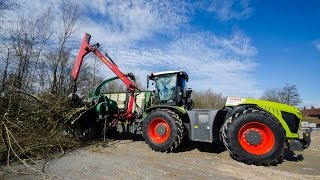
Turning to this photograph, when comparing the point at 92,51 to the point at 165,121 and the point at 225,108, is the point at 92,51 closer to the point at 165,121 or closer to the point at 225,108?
the point at 165,121

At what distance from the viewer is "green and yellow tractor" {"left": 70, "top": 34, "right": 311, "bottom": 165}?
7656mm

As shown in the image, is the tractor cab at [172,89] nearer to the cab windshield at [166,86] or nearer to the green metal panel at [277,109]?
the cab windshield at [166,86]

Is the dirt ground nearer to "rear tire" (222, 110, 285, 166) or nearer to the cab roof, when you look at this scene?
"rear tire" (222, 110, 285, 166)

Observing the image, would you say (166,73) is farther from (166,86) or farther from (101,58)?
(101,58)

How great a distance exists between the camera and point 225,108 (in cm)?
916

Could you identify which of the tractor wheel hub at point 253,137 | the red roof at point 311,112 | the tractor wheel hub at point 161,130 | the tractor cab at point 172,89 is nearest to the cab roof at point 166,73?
the tractor cab at point 172,89

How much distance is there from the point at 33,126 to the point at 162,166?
4075 mm

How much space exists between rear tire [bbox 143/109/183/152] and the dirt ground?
28 centimetres

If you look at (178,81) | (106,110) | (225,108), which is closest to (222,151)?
(225,108)

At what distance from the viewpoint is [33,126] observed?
848cm

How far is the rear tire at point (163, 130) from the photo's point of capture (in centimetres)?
887

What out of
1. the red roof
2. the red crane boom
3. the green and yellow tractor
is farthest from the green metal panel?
the red roof

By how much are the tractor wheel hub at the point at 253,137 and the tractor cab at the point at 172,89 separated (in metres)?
3.01

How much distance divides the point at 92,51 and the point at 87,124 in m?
2.94
